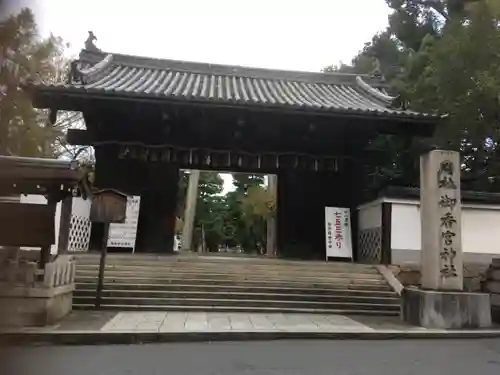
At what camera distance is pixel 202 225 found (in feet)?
116

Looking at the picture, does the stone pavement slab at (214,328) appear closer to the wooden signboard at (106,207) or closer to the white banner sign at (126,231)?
the wooden signboard at (106,207)

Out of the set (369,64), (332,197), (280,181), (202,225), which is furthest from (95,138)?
(202,225)

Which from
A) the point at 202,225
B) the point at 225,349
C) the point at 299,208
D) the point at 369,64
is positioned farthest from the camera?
the point at 202,225

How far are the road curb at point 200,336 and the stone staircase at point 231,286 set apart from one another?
198cm

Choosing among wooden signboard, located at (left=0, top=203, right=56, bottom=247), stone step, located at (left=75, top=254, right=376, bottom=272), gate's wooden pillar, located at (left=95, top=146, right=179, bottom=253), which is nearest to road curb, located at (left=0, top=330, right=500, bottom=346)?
wooden signboard, located at (left=0, top=203, right=56, bottom=247)

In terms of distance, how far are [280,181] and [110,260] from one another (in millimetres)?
5311

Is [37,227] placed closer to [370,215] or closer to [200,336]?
[200,336]

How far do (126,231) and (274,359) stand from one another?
763 cm

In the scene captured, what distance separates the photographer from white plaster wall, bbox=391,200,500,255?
11.8 meters

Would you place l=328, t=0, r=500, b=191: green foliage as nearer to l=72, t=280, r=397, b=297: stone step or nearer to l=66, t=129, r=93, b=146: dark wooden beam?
l=72, t=280, r=397, b=297: stone step

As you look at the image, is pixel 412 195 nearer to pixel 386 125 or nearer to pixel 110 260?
pixel 386 125

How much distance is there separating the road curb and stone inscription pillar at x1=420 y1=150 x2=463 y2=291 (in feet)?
3.69

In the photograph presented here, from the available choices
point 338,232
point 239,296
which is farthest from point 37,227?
point 338,232

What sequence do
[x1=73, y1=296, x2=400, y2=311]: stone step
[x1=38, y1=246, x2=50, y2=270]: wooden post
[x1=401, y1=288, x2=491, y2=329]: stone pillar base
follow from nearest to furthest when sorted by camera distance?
[x1=38, y1=246, x2=50, y2=270]: wooden post
[x1=401, y1=288, x2=491, y2=329]: stone pillar base
[x1=73, y1=296, x2=400, y2=311]: stone step
